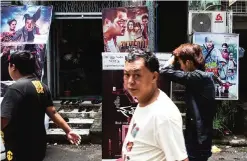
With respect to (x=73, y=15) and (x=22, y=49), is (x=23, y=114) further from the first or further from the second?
(x=73, y=15)

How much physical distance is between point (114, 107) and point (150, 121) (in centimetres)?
308

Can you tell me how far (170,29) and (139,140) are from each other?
942 centimetres

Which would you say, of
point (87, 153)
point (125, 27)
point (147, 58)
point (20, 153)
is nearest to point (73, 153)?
point (87, 153)

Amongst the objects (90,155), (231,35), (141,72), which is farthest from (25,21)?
(141,72)

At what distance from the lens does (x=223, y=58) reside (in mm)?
7738

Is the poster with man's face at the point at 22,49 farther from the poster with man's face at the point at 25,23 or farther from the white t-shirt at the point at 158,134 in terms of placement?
the white t-shirt at the point at 158,134

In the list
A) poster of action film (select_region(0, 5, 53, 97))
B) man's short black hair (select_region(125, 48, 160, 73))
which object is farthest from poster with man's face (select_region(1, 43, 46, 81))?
man's short black hair (select_region(125, 48, 160, 73))

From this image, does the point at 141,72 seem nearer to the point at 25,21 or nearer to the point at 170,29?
A: the point at 25,21

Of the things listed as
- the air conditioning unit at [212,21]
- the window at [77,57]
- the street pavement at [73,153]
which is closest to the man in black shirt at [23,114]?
the street pavement at [73,153]

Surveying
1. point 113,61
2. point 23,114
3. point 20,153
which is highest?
point 113,61

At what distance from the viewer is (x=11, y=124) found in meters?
3.29

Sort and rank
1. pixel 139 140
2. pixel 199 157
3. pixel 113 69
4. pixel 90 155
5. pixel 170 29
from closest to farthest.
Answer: pixel 139 140 < pixel 199 157 < pixel 113 69 < pixel 90 155 < pixel 170 29

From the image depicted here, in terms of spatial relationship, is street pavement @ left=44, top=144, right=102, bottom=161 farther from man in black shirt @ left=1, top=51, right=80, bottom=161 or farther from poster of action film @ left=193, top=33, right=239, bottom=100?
man in black shirt @ left=1, top=51, right=80, bottom=161

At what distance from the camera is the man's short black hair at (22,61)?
11.3 ft
